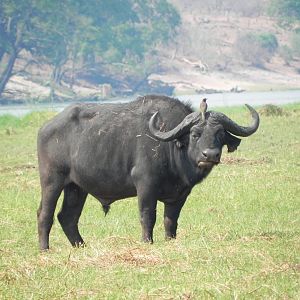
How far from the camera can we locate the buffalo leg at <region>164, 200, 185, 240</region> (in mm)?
8281

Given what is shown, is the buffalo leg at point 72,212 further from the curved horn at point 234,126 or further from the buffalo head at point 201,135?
the curved horn at point 234,126

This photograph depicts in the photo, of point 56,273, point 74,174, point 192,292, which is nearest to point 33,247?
point 74,174

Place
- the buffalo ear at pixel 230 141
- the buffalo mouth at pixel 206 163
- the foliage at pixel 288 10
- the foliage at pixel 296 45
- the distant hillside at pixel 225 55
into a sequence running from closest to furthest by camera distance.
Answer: the buffalo mouth at pixel 206 163, the buffalo ear at pixel 230 141, the distant hillside at pixel 225 55, the foliage at pixel 296 45, the foliage at pixel 288 10

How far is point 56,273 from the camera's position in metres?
6.50

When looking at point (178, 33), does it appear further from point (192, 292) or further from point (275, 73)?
point (192, 292)

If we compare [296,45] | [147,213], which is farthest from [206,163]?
[296,45]

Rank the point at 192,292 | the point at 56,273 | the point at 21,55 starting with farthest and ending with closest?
1. the point at 21,55
2. the point at 56,273
3. the point at 192,292

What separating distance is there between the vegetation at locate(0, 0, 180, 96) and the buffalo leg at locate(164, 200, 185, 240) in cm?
4289

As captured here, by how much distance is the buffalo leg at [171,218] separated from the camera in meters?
8.28

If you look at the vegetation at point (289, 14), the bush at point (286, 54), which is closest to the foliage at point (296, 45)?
the vegetation at point (289, 14)

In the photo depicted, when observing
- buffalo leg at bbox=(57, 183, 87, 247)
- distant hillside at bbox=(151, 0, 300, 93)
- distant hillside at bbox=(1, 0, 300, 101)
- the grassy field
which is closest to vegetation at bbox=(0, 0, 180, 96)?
distant hillside at bbox=(1, 0, 300, 101)

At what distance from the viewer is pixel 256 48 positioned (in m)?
63.3

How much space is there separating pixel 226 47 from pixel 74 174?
190 feet

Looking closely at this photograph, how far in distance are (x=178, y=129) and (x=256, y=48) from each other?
5602 centimetres
